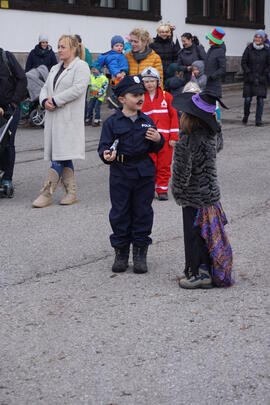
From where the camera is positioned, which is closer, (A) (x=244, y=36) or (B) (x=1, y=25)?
(B) (x=1, y=25)

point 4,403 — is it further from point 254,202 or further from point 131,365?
point 254,202

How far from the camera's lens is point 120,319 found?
5.45 meters

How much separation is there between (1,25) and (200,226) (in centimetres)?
1366

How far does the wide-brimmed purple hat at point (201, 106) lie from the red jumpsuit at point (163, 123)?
3292 millimetres

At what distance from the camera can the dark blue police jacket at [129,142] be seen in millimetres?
6480

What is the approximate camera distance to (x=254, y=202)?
951 centimetres

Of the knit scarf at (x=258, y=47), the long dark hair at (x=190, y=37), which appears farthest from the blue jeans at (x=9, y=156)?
the knit scarf at (x=258, y=47)

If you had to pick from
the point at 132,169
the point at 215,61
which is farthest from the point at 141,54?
the point at 132,169

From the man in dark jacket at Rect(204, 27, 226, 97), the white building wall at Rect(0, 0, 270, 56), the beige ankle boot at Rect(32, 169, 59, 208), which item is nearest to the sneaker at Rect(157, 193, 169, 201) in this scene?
the beige ankle boot at Rect(32, 169, 59, 208)

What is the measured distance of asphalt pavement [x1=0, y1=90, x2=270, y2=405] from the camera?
4.38m

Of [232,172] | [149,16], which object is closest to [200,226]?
[232,172]

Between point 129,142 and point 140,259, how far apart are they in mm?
865

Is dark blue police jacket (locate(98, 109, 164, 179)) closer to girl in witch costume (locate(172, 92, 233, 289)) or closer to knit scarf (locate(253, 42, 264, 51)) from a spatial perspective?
girl in witch costume (locate(172, 92, 233, 289))

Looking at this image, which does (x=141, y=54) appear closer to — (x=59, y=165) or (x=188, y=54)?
(x=59, y=165)
